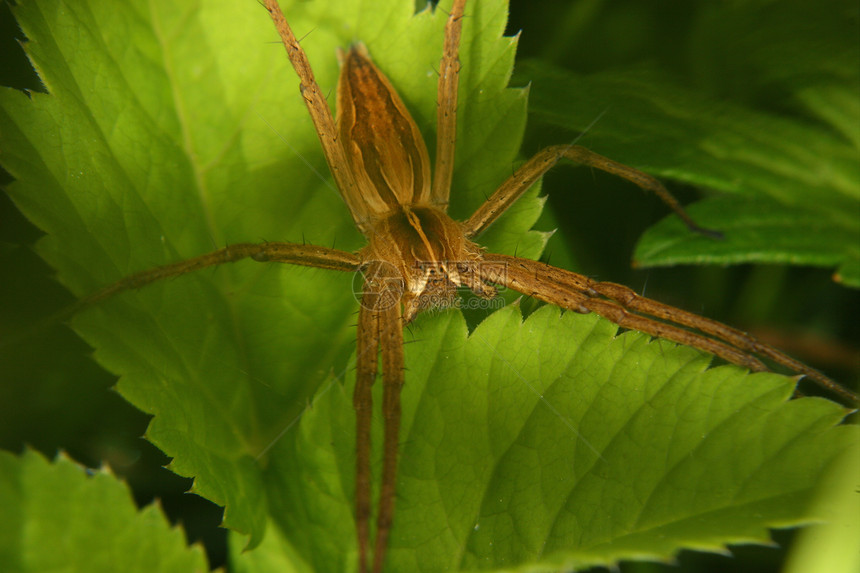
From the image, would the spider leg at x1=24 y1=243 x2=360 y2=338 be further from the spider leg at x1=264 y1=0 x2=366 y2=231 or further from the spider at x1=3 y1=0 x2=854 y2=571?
the spider leg at x1=264 y1=0 x2=366 y2=231

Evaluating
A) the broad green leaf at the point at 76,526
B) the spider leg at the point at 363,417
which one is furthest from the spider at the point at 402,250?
the broad green leaf at the point at 76,526

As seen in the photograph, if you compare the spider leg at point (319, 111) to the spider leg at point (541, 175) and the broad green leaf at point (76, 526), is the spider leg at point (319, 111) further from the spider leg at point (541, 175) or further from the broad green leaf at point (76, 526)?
the broad green leaf at point (76, 526)

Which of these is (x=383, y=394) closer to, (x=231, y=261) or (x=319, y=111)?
(x=231, y=261)

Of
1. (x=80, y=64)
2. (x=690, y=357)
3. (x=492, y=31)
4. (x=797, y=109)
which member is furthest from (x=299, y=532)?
(x=797, y=109)

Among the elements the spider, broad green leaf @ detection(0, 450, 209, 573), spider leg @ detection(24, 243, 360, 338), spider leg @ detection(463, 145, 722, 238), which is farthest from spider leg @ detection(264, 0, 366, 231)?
broad green leaf @ detection(0, 450, 209, 573)

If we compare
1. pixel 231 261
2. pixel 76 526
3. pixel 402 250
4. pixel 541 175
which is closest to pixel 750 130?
pixel 541 175

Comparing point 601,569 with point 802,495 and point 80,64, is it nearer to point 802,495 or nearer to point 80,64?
point 802,495
